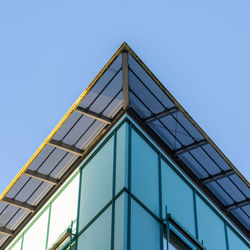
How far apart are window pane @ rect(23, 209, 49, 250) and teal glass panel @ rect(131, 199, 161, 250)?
5.83m

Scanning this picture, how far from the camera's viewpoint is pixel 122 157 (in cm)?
2275

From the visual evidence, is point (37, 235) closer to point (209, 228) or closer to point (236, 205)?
point (209, 228)

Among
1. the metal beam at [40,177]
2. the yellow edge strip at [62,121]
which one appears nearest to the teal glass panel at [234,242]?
the metal beam at [40,177]

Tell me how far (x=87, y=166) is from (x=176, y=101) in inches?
171

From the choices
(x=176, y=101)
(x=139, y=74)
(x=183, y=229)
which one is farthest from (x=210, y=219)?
(x=139, y=74)

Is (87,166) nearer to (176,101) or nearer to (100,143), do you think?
(100,143)

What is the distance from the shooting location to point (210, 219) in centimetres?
2623

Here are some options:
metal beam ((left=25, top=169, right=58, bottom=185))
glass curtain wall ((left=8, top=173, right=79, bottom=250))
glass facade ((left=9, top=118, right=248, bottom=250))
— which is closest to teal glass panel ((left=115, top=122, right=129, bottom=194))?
glass facade ((left=9, top=118, right=248, bottom=250))

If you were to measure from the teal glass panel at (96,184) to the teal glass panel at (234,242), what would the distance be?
6.85 meters

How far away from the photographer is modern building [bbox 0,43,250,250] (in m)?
22.0

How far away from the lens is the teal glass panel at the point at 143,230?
20.6 meters

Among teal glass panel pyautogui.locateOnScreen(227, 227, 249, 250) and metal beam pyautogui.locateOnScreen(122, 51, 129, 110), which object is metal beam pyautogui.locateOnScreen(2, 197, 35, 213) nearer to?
metal beam pyautogui.locateOnScreen(122, 51, 129, 110)

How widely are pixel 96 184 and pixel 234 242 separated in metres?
7.37

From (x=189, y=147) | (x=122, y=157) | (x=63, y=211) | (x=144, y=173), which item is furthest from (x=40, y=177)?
(x=189, y=147)
